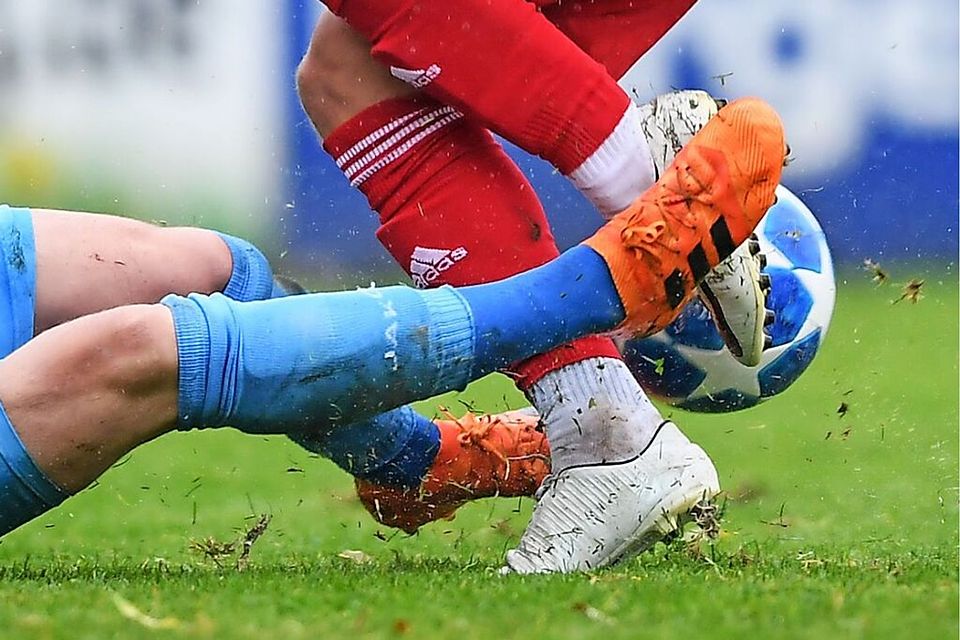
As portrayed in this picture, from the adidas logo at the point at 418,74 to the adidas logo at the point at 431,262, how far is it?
18 centimetres

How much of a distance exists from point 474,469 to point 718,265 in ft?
1.40

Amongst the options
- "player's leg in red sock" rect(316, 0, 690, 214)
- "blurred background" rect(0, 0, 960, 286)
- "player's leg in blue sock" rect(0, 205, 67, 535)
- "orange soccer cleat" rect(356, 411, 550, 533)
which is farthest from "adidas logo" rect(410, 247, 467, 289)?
"blurred background" rect(0, 0, 960, 286)

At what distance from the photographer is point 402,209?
178 centimetres

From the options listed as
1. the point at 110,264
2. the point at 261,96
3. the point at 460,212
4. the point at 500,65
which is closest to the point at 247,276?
the point at 110,264

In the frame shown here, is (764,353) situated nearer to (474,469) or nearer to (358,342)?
(474,469)

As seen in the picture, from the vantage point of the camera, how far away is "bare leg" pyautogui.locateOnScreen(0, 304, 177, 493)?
139 cm

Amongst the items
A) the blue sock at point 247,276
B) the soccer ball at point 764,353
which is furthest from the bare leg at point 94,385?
the soccer ball at point 764,353

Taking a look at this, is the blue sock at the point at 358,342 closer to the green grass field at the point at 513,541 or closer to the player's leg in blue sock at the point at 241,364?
the player's leg in blue sock at the point at 241,364

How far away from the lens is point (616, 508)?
1705 millimetres

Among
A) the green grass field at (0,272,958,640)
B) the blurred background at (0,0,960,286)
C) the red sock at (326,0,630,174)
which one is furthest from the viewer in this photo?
the blurred background at (0,0,960,286)

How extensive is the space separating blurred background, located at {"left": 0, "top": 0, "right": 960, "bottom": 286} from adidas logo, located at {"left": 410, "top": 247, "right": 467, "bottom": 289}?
2.79 m

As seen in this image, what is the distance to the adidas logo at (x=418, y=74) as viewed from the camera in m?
1.66

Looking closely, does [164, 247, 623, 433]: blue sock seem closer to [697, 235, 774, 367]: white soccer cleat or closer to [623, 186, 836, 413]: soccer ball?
[697, 235, 774, 367]: white soccer cleat

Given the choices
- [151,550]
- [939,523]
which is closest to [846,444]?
[939,523]
